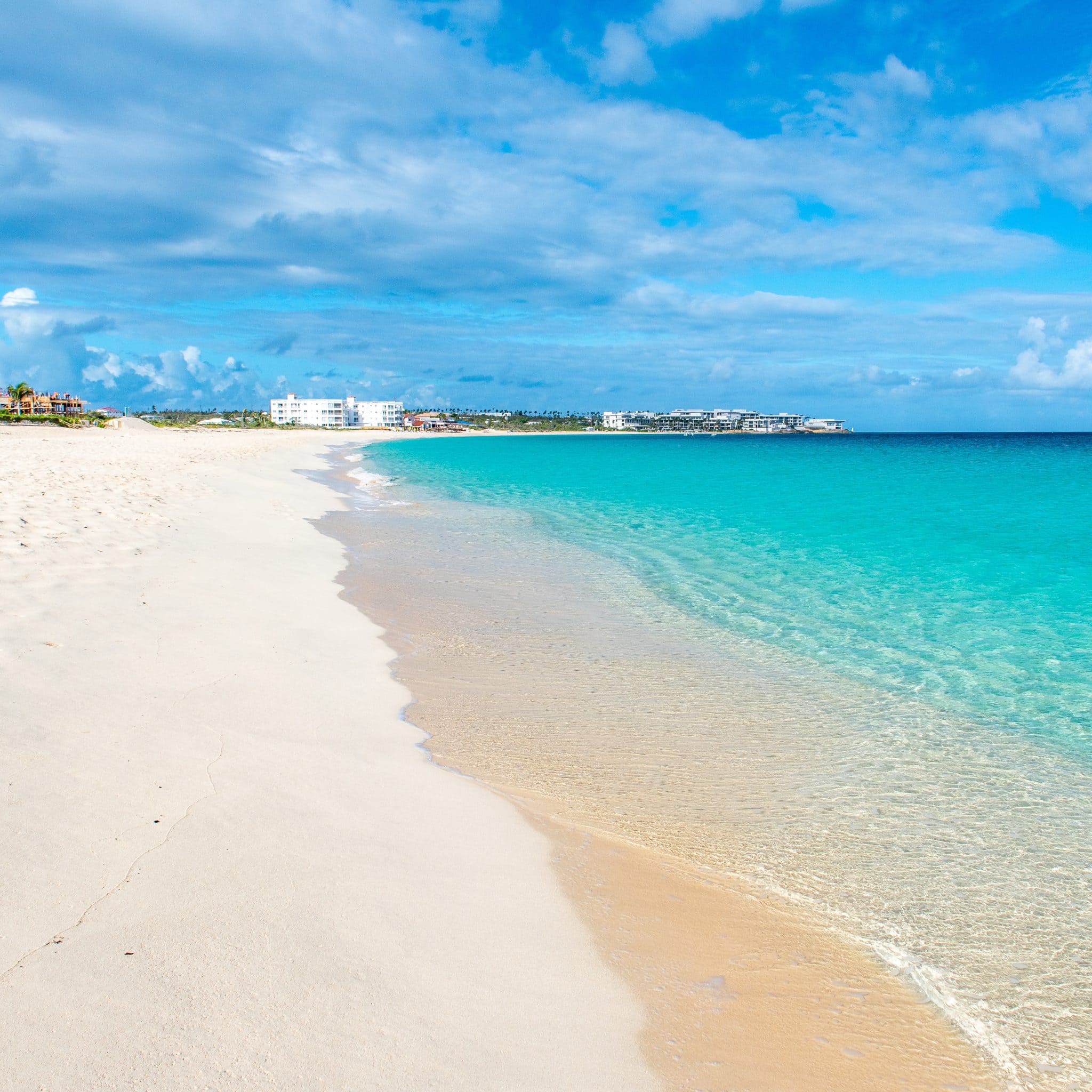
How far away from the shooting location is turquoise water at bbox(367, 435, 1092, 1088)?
475 cm

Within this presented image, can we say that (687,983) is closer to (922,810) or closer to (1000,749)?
(922,810)

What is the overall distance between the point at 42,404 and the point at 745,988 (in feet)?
344

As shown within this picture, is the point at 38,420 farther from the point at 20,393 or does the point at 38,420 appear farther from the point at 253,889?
the point at 253,889

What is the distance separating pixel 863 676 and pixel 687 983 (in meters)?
7.23

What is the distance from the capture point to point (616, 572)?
58.8ft

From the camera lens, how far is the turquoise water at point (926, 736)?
4746 millimetres

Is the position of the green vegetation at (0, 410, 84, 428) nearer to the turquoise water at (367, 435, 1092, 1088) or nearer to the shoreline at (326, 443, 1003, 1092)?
the turquoise water at (367, 435, 1092, 1088)

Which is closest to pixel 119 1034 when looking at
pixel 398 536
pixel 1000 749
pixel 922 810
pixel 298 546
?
pixel 922 810

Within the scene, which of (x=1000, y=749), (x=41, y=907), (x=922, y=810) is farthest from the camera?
(x=1000, y=749)

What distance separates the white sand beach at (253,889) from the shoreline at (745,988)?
232mm

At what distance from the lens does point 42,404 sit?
288 feet

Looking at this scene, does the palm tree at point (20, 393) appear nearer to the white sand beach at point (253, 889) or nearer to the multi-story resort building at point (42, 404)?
the multi-story resort building at point (42, 404)

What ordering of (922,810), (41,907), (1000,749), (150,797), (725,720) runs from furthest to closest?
(725,720)
(1000,749)
(922,810)
(150,797)
(41,907)

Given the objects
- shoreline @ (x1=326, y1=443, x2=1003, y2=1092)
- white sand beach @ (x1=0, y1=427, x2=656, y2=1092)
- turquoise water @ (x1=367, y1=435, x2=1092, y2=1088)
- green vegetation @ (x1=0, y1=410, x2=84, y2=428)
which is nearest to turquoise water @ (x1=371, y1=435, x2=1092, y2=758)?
turquoise water @ (x1=367, y1=435, x2=1092, y2=1088)
